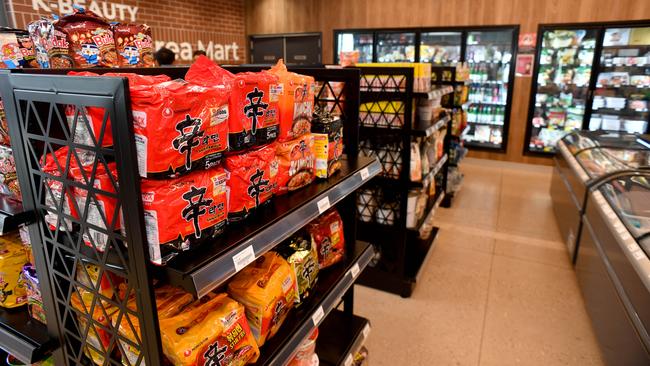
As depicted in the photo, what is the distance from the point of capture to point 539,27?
5770 millimetres

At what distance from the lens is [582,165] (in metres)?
3.69

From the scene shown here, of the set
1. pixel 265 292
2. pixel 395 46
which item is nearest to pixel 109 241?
pixel 265 292

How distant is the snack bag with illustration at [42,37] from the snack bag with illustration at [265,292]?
2.59 ft

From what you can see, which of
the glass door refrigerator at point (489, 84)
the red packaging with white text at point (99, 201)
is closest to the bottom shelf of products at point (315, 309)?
the red packaging with white text at point (99, 201)

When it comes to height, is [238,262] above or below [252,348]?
above

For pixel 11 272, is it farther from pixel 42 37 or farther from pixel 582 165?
pixel 582 165

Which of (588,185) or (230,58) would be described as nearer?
(588,185)

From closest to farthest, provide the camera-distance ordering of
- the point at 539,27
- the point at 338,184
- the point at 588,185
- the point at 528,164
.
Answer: the point at 338,184 → the point at 588,185 → the point at 539,27 → the point at 528,164

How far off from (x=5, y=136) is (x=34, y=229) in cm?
29

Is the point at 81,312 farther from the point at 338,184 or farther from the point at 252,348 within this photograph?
the point at 338,184

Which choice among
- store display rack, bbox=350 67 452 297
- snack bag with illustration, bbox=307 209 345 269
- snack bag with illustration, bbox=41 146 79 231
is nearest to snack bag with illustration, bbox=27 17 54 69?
snack bag with illustration, bbox=41 146 79 231

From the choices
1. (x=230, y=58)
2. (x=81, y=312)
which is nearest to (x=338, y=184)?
(x=81, y=312)

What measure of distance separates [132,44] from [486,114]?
6254 mm

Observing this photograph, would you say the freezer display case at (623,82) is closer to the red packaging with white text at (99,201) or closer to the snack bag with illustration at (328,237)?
the snack bag with illustration at (328,237)
